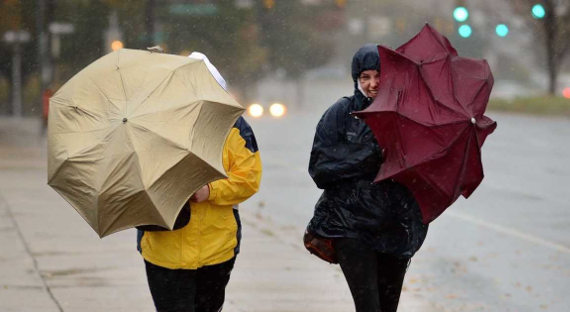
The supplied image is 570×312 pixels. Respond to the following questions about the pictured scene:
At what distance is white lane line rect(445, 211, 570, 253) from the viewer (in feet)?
37.5

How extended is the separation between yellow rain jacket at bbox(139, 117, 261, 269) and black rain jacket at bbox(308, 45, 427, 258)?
1.16 ft

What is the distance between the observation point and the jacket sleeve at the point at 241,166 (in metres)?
5.06

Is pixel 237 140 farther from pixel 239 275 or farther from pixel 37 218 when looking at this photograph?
pixel 37 218

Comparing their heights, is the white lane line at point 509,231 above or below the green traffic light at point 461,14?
below

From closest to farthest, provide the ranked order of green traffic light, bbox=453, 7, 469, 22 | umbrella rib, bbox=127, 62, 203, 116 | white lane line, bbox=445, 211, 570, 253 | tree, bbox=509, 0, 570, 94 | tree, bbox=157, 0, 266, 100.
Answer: umbrella rib, bbox=127, 62, 203, 116
white lane line, bbox=445, 211, 570, 253
green traffic light, bbox=453, 7, 469, 22
tree, bbox=509, 0, 570, 94
tree, bbox=157, 0, 266, 100

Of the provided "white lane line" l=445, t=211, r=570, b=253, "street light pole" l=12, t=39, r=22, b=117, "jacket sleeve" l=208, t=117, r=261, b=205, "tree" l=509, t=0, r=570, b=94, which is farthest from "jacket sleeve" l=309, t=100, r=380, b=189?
"tree" l=509, t=0, r=570, b=94

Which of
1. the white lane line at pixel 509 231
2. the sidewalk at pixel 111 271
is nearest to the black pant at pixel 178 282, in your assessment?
the sidewalk at pixel 111 271

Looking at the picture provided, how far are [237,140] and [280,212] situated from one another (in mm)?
8907

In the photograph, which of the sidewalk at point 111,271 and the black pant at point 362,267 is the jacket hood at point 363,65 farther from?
the sidewalk at point 111,271

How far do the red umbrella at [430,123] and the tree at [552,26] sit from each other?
40.9 m

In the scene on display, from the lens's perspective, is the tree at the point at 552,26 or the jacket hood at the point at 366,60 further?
the tree at the point at 552,26

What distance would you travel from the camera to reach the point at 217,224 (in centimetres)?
509

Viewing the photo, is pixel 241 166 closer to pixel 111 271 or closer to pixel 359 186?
pixel 359 186

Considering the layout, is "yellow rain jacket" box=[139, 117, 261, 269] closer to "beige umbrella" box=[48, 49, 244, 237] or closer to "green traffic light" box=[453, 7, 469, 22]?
"beige umbrella" box=[48, 49, 244, 237]
